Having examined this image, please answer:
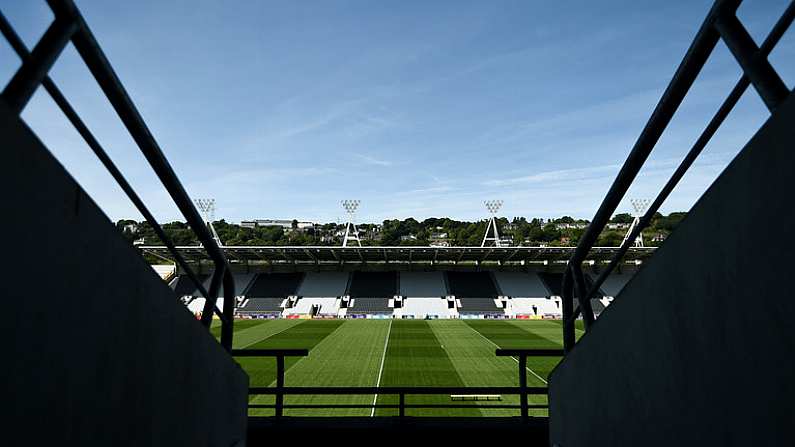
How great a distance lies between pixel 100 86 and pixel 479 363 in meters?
19.1

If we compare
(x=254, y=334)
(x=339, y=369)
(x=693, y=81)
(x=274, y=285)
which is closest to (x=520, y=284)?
(x=274, y=285)

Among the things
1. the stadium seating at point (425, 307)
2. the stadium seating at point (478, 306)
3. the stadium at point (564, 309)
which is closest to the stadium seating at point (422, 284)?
the stadium seating at point (425, 307)

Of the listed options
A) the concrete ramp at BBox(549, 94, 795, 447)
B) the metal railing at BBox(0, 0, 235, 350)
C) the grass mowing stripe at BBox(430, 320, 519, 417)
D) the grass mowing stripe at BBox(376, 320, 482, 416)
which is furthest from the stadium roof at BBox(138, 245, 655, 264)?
the concrete ramp at BBox(549, 94, 795, 447)

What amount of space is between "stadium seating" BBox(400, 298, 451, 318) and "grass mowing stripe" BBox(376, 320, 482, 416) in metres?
17.1

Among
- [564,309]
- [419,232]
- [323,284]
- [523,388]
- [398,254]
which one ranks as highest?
[419,232]

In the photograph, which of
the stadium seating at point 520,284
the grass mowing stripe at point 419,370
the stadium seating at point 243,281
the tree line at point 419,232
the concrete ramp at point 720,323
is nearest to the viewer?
the concrete ramp at point 720,323

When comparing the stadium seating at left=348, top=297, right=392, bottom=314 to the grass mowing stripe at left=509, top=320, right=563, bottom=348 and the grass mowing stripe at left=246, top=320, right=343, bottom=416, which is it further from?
the grass mowing stripe at left=509, top=320, right=563, bottom=348

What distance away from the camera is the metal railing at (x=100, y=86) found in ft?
4.58

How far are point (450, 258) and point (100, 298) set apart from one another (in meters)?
51.7

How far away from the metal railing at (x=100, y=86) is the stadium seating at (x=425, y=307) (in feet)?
145

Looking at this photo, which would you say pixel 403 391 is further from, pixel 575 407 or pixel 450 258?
pixel 450 258

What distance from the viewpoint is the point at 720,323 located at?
160 cm

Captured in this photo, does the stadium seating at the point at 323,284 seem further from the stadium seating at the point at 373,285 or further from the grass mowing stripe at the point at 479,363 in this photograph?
the grass mowing stripe at the point at 479,363

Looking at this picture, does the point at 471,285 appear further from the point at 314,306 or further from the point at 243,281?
the point at 243,281
